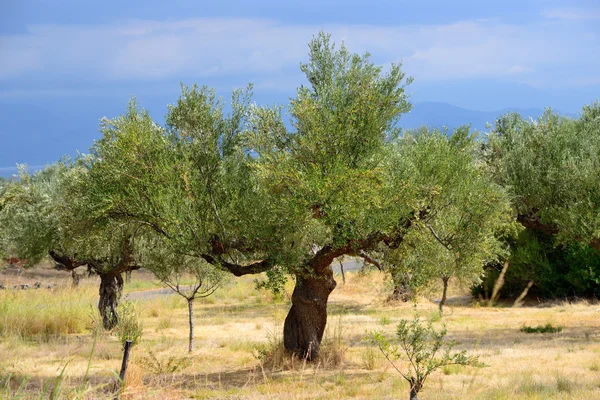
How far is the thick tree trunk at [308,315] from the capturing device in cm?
1378

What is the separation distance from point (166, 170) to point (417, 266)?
5.21 metres

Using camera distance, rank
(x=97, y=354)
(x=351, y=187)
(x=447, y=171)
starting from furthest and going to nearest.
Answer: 1. (x=97, y=354)
2. (x=447, y=171)
3. (x=351, y=187)

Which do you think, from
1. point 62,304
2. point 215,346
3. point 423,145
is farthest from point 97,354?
point 423,145

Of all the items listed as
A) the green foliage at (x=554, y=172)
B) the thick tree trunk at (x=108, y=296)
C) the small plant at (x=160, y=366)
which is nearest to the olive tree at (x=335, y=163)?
the small plant at (x=160, y=366)

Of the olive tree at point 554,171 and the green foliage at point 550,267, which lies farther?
the green foliage at point 550,267

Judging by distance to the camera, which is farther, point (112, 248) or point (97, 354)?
point (112, 248)

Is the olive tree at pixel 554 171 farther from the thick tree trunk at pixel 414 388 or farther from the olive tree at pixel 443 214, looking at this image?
the thick tree trunk at pixel 414 388

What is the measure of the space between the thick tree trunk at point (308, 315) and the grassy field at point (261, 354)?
0.36 metres

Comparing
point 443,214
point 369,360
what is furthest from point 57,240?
point 443,214

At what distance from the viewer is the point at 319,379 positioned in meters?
12.3

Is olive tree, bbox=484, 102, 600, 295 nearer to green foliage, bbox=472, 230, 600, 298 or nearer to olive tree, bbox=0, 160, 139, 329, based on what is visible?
green foliage, bbox=472, 230, 600, 298

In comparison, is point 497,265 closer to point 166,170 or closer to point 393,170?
point 393,170

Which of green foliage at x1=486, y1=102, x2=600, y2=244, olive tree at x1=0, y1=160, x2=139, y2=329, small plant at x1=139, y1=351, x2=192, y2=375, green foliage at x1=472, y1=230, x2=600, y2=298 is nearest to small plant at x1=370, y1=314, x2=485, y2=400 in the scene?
small plant at x1=139, y1=351, x2=192, y2=375

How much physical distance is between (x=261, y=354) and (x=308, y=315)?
1397 millimetres
